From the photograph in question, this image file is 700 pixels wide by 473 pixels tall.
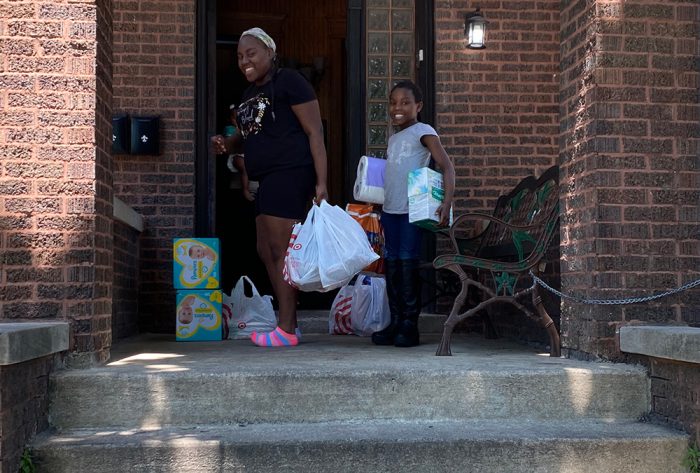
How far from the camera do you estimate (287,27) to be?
971cm

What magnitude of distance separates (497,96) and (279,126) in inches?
105

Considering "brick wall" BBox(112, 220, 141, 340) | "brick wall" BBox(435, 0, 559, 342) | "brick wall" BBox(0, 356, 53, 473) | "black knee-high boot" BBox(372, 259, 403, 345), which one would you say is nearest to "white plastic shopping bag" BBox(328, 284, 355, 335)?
"black knee-high boot" BBox(372, 259, 403, 345)

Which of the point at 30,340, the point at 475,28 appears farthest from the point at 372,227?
the point at 30,340

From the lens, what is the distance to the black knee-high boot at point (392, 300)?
507 centimetres

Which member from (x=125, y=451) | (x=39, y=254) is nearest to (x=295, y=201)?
(x=39, y=254)

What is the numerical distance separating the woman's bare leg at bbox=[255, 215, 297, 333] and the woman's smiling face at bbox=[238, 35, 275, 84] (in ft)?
2.86

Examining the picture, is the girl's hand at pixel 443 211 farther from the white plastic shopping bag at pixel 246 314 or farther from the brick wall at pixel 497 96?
the brick wall at pixel 497 96

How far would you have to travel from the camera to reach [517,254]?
5.02m

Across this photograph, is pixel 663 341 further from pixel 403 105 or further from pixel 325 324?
pixel 325 324

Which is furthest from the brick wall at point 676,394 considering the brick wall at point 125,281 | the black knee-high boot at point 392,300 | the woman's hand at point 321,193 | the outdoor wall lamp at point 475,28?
the outdoor wall lamp at point 475,28

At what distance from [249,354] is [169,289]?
234 centimetres

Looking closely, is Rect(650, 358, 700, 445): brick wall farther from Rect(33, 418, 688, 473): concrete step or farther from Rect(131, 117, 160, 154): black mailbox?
Rect(131, 117, 160, 154): black mailbox

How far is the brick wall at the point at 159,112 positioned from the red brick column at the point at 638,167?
3.58 meters

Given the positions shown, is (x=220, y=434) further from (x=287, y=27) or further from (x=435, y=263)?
(x=287, y=27)
